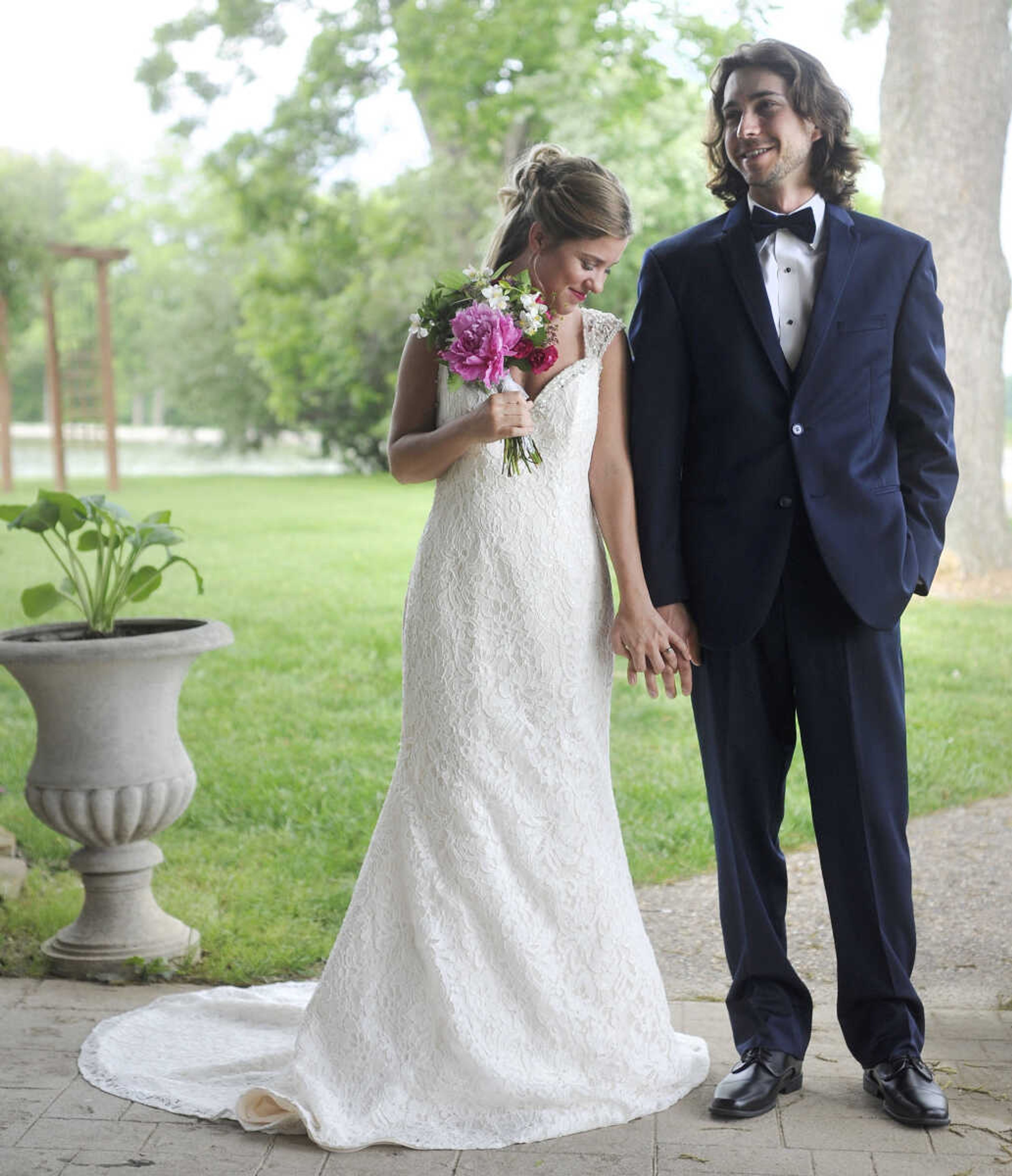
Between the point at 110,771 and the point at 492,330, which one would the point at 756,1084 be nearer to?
the point at 492,330

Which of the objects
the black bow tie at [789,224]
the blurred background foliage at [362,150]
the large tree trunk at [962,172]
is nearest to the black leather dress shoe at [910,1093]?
the black bow tie at [789,224]

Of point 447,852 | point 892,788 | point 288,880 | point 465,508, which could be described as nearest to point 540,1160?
point 447,852

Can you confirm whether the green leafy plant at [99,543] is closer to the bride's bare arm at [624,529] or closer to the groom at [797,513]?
the bride's bare arm at [624,529]

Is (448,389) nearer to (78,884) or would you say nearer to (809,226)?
(809,226)

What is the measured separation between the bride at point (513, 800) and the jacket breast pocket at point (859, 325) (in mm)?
401

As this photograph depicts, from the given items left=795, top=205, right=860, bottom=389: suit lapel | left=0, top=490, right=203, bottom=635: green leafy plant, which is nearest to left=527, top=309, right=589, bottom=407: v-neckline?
left=795, top=205, right=860, bottom=389: suit lapel

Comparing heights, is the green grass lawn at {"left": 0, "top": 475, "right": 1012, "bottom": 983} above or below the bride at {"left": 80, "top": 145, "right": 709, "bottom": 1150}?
below

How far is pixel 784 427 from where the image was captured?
8.14 ft

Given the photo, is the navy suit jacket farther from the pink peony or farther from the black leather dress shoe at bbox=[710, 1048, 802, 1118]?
the black leather dress shoe at bbox=[710, 1048, 802, 1118]

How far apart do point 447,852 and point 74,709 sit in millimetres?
1216

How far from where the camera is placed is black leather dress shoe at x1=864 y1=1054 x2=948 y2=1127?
2.47 meters

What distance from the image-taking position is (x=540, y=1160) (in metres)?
2.39

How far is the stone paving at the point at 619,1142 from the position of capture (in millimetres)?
2352

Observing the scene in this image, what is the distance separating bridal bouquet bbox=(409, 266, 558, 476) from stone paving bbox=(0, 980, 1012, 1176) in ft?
3.88
